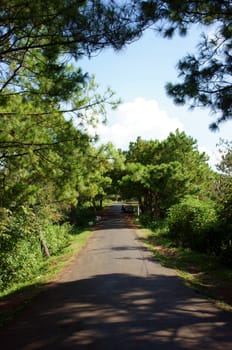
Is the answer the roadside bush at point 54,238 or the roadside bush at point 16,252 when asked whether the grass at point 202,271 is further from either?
the roadside bush at point 54,238

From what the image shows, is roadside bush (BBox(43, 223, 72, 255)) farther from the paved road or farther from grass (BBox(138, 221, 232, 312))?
the paved road

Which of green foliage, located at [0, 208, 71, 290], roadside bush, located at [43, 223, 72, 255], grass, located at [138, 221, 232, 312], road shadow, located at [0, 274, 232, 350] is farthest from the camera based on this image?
roadside bush, located at [43, 223, 72, 255]

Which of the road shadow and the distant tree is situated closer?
the road shadow

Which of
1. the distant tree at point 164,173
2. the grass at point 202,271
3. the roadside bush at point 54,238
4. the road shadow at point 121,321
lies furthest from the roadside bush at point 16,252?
the distant tree at point 164,173

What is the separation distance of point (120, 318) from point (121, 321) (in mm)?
213

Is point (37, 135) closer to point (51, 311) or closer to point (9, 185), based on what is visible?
point (9, 185)

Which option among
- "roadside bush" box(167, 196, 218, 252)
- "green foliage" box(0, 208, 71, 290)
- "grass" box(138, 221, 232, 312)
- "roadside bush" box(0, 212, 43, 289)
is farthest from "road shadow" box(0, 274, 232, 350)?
"roadside bush" box(167, 196, 218, 252)

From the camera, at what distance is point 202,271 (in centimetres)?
1353

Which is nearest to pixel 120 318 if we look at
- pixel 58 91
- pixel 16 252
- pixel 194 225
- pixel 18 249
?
pixel 58 91

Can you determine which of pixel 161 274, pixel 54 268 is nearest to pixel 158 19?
pixel 161 274

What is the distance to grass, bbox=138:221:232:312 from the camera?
9.86 m

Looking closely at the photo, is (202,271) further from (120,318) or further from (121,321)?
(121,321)

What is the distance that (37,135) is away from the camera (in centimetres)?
924

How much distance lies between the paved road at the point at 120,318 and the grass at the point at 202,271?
18.0 inches
